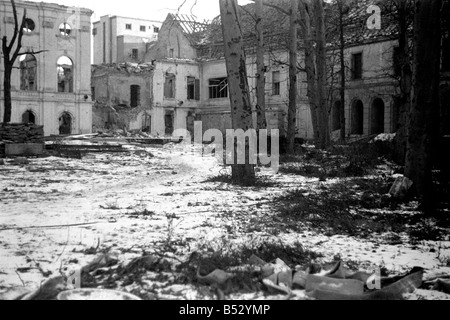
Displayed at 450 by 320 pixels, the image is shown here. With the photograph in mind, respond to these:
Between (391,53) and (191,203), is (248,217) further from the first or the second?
(391,53)

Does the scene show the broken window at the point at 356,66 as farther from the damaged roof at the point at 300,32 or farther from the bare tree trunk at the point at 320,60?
the bare tree trunk at the point at 320,60

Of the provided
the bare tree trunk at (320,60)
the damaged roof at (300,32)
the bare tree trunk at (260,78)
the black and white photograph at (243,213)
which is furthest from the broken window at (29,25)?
the bare tree trunk at (320,60)

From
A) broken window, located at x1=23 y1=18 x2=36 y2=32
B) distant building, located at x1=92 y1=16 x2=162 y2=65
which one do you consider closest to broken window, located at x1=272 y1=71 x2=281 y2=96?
broken window, located at x1=23 y1=18 x2=36 y2=32

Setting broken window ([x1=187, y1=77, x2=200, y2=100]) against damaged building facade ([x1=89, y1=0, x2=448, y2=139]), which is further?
broken window ([x1=187, y1=77, x2=200, y2=100])

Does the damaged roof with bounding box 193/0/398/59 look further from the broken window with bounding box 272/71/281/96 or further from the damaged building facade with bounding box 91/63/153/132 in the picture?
the damaged building facade with bounding box 91/63/153/132

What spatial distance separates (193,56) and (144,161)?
25.4m

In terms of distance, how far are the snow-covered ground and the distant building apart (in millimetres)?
50761

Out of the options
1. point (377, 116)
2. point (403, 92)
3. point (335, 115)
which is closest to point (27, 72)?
point (335, 115)

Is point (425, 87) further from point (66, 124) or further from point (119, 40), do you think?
point (119, 40)

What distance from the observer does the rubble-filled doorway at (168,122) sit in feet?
137

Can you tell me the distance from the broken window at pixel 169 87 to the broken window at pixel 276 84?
9.19 metres

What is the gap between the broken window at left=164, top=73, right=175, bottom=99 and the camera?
4166 cm

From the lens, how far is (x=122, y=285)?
392cm
